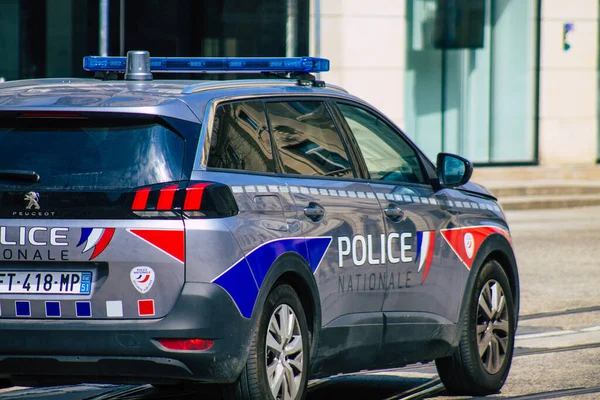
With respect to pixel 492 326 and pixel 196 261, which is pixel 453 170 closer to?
pixel 492 326

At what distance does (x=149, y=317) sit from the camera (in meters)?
5.52

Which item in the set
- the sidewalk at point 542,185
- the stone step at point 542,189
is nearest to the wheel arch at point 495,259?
the sidewalk at point 542,185

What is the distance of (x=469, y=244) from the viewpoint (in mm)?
7402

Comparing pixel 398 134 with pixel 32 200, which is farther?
pixel 398 134

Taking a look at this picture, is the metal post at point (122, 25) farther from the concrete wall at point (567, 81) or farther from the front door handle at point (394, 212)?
the front door handle at point (394, 212)

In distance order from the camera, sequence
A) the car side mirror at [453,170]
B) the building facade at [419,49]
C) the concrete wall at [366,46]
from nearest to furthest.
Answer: the car side mirror at [453,170]
the concrete wall at [366,46]
the building facade at [419,49]

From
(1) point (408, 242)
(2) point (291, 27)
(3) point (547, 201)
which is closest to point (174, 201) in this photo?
(1) point (408, 242)

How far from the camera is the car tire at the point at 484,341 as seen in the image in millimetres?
7375

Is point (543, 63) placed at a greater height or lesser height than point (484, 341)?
greater

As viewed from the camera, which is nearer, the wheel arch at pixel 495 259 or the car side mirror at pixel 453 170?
the car side mirror at pixel 453 170

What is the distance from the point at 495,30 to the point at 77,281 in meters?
21.5

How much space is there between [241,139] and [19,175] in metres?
0.98

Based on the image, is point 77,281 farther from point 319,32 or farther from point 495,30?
point 495,30

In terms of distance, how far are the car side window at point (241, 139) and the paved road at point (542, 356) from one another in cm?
172
